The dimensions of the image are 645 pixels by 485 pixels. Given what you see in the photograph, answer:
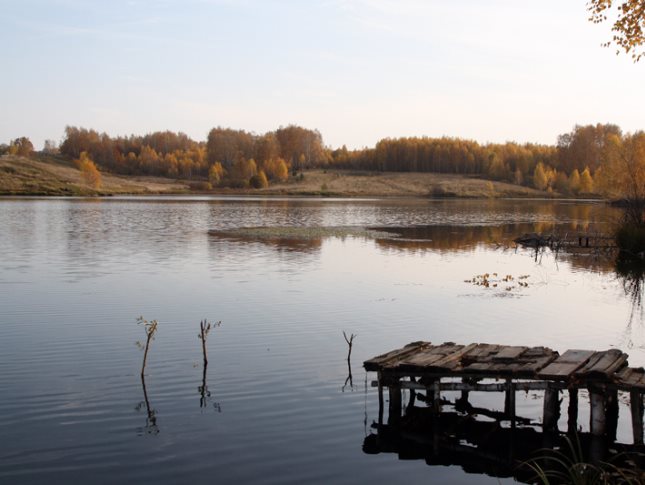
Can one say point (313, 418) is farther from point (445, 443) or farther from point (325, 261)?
point (325, 261)

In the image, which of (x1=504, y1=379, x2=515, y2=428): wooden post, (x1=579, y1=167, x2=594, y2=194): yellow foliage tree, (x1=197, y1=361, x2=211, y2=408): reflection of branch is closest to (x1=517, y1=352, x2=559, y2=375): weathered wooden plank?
(x1=504, y1=379, x2=515, y2=428): wooden post

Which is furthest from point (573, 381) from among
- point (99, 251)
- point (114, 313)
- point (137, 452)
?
point (99, 251)

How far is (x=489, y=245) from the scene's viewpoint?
181 feet

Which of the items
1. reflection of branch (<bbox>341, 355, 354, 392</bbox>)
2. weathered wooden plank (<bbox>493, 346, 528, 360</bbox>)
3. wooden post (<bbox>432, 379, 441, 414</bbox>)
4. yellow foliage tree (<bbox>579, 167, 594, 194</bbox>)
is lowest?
reflection of branch (<bbox>341, 355, 354, 392</bbox>)

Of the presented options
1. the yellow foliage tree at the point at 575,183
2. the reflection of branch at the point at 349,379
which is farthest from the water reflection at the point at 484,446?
the yellow foliage tree at the point at 575,183

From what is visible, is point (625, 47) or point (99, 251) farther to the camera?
point (99, 251)

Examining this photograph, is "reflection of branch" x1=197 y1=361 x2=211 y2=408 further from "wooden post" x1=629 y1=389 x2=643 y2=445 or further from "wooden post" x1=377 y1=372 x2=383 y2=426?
"wooden post" x1=629 y1=389 x2=643 y2=445

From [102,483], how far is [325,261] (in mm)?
31280

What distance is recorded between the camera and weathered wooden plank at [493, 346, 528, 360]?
1498 centimetres

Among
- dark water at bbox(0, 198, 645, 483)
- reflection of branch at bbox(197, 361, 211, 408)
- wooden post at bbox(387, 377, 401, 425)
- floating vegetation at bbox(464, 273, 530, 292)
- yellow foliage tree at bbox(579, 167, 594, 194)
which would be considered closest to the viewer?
dark water at bbox(0, 198, 645, 483)

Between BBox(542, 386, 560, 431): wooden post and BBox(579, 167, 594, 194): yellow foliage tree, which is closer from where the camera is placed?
BBox(542, 386, 560, 431): wooden post

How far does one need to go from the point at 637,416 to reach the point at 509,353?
3.09 m

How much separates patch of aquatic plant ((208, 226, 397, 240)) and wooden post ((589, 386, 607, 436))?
44.3m

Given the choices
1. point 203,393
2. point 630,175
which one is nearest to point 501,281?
point 203,393
